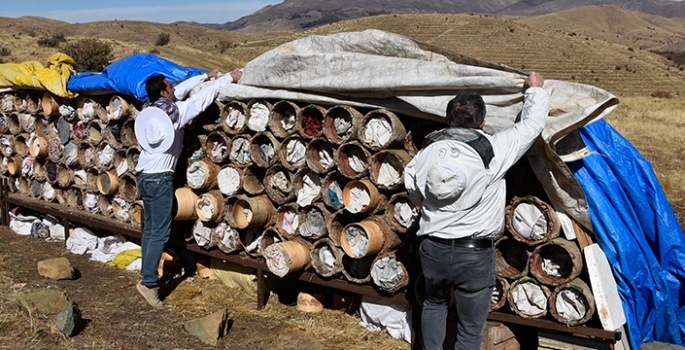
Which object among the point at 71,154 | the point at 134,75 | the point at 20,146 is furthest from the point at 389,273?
the point at 20,146

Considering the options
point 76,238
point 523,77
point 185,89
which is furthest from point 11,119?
point 523,77

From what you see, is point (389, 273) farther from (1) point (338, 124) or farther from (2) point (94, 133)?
(2) point (94, 133)

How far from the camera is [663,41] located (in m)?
103

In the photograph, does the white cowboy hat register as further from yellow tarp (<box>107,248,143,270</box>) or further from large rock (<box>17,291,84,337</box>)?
yellow tarp (<box>107,248,143,270</box>)

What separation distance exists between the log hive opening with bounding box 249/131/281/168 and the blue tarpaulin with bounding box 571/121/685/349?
7.60ft

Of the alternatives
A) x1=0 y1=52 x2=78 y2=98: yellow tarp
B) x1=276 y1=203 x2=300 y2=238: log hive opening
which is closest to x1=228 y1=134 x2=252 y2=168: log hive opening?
x1=276 y1=203 x2=300 y2=238: log hive opening

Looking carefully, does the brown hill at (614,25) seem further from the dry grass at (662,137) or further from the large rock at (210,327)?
the large rock at (210,327)

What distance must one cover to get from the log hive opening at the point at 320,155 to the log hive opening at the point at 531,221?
4.73 feet

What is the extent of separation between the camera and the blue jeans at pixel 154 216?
16.7ft

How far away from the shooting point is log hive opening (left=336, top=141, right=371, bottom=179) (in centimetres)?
448

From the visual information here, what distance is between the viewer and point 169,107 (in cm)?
498

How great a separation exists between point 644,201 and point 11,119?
23.4ft

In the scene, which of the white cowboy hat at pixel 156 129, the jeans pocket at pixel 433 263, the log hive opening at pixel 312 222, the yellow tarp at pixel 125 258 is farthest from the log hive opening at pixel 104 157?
the jeans pocket at pixel 433 263

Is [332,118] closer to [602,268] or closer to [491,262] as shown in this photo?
[491,262]
